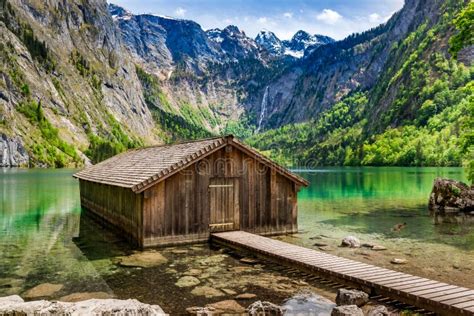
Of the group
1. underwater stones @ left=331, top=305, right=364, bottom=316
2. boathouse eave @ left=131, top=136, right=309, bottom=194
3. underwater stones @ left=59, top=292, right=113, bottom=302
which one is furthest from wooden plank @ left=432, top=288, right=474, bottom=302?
boathouse eave @ left=131, top=136, right=309, bottom=194

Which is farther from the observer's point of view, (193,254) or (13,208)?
(13,208)

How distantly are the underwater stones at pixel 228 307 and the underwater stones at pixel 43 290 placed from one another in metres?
5.54

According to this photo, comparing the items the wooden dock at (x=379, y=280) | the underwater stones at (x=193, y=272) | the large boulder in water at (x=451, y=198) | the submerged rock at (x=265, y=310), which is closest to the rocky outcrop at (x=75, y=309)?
the submerged rock at (x=265, y=310)

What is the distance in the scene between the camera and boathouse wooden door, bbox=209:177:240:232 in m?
23.1

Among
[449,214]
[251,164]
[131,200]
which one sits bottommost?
[449,214]

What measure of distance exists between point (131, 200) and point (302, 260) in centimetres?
1008

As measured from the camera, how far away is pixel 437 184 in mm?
Result: 39812

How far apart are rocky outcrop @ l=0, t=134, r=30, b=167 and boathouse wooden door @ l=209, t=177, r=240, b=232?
136 meters

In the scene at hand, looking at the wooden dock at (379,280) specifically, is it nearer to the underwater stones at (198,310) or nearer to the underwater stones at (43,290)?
the underwater stones at (198,310)

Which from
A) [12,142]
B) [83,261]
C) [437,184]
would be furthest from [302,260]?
[12,142]

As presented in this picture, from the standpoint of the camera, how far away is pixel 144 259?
19219mm

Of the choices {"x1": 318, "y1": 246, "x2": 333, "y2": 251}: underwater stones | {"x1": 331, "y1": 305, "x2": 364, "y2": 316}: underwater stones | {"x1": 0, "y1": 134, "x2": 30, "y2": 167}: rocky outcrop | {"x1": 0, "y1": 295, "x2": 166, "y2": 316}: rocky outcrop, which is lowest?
{"x1": 318, "y1": 246, "x2": 333, "y2": 251}: underwater stones

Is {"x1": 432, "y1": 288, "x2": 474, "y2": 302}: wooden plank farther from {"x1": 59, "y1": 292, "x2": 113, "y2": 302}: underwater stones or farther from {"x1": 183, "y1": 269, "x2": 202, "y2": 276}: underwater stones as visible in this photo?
{"x1": 59, "y1": 292, "x2": 113, "y2": 302}: underwater stones

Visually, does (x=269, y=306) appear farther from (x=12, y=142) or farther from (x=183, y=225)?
(x=12, y=142)
